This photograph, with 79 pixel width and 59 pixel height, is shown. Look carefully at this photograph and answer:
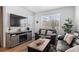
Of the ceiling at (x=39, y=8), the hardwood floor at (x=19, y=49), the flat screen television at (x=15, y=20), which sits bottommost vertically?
the hardwood floor at (x=19, y=49)

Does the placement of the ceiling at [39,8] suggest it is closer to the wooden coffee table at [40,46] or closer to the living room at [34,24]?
the living room at [34,24]

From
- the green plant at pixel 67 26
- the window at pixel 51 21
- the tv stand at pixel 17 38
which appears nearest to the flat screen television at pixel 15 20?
the tv stand at pixel 17 38

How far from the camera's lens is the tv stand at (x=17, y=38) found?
1469 mm

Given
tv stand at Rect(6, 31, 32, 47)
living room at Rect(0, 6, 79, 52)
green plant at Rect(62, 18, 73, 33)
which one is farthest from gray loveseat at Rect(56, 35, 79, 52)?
tv stand at Rect(6, 31, 32, 47)

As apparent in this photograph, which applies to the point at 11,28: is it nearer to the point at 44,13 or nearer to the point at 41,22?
the point at 41,22

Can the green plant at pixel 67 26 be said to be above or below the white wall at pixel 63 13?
below

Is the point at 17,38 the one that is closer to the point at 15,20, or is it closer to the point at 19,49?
the point at 19,49

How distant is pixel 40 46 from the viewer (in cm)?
133

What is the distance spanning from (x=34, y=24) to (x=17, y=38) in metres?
0.46

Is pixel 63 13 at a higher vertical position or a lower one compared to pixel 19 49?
higher

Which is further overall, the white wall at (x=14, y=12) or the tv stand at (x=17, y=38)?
the tv stand at (x=17, y=38)

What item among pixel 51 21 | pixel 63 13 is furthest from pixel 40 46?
pixel 63 13

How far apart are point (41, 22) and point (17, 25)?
0.50m
